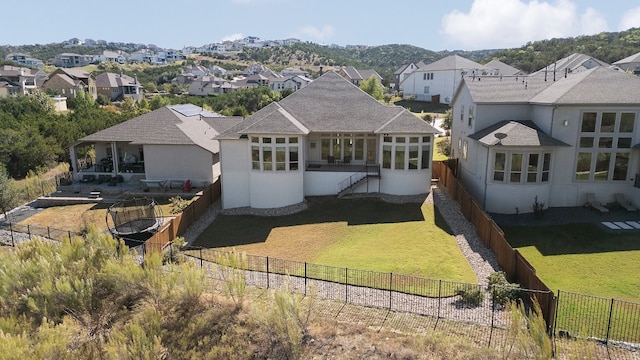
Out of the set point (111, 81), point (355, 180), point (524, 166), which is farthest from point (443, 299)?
point (111, 81)

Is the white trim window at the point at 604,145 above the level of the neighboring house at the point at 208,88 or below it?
below

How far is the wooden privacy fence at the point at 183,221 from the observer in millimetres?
18608

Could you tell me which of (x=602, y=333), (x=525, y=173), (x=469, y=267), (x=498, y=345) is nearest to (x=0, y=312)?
(x=498, y=345)

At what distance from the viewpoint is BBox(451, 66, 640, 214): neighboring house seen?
2209cm

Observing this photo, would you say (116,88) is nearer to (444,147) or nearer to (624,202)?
(444,147)

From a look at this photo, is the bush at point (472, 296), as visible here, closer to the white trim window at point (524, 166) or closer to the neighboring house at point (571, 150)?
the neighboring house at point (571, 150)

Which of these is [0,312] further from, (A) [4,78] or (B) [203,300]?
(A) [4,78]

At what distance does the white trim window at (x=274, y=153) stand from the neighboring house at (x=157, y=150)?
4965mm

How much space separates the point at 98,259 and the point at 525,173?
2077cm

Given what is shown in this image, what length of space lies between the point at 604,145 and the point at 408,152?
1035 cm

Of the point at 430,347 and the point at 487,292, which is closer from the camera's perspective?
the point at 430,347

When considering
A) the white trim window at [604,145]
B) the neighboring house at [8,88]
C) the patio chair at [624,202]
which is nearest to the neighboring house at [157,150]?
the white trim window at [604,145]

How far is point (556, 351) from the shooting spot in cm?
1138

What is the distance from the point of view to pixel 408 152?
2511cm
